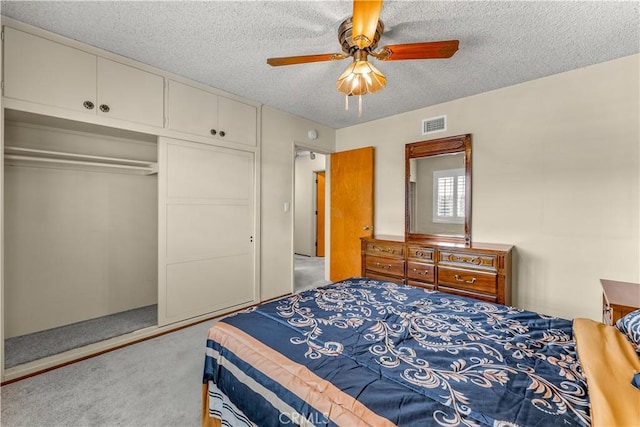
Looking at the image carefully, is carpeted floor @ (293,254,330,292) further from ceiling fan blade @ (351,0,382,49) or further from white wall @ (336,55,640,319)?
ceiling fan blade @ (351,0,382,49)

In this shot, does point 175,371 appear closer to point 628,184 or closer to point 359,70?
point 359,70

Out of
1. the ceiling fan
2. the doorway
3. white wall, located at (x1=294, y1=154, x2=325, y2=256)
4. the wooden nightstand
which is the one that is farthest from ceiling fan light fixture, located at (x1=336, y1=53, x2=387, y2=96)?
white wall, located at (x1=294, y1=154, x2=325, y2=256)

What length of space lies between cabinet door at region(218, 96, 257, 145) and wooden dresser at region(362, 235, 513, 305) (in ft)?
6.65

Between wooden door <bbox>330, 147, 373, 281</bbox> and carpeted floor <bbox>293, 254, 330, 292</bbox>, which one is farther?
carpeted floor <bbox>293, 254, 330, 292</bbox>

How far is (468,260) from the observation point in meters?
2.88

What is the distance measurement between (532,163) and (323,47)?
2392 mm

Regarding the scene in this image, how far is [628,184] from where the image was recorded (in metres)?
2.41

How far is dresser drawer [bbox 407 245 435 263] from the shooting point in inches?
123

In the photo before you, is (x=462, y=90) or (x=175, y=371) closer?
(x=175, y=371)

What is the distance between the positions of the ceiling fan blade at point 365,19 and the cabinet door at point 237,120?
2.09 metres

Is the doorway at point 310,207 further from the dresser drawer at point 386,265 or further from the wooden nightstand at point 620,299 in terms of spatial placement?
the wooden nightstand at point 620,299

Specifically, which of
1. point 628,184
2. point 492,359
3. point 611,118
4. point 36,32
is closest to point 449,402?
point 492,359

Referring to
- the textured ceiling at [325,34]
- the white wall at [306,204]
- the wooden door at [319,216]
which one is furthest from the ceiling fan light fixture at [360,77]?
the wooden door at [319,216]

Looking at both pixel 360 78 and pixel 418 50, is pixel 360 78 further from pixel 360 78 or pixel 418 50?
pixel 418 50
